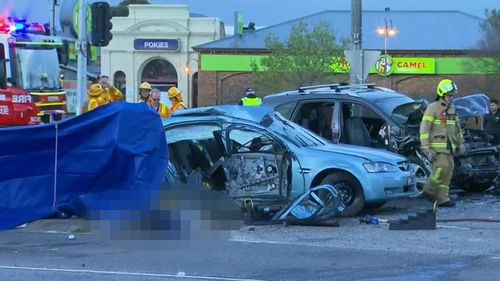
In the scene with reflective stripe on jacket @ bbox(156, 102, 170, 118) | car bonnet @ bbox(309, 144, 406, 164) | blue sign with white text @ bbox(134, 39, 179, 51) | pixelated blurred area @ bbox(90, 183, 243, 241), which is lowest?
pixelated blurred area @ bbox(90, 183, 243, 241)

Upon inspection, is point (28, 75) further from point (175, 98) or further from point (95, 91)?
point (95, 91)

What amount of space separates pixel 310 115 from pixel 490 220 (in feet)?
12.4

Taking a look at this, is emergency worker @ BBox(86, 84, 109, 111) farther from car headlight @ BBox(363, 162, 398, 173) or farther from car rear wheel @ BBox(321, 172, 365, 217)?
car headlight @ BBox(363, 162, 398, 173)

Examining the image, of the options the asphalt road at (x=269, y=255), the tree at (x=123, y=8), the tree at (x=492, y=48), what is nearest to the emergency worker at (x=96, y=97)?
the asphalt road at (x=269, y=255)

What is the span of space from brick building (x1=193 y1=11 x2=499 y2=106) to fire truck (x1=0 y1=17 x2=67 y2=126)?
3466 cm

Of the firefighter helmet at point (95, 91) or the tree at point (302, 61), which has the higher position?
the tree at point (302, 61)

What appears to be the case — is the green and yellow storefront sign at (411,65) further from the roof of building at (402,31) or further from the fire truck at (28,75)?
the fire truck at (28,75)

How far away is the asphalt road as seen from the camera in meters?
7.78

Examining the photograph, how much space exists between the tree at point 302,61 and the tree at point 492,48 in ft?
→ 27.8

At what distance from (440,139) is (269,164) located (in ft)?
8.69

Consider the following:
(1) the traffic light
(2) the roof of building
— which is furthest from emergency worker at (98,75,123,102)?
(2) the roof of building

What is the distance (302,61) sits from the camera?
5019cm

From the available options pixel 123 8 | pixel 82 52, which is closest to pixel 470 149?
pixel 82 52

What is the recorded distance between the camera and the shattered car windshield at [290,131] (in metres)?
11.6
